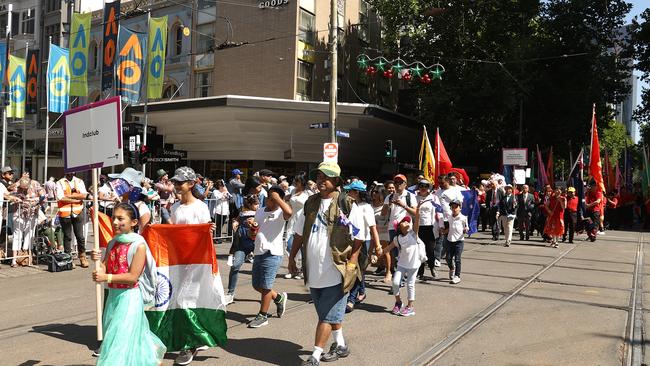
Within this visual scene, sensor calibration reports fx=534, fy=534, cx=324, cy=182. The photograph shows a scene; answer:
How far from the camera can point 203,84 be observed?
1179 inches

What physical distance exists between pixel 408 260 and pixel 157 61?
57.4 ft

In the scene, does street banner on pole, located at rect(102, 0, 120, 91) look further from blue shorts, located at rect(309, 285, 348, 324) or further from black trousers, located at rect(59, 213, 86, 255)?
blue shorts, located at rect(309, 285, 348, 324)

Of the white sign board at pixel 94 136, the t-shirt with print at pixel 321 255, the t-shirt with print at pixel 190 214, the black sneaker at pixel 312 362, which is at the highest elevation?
the white sign board at pixel 94 136

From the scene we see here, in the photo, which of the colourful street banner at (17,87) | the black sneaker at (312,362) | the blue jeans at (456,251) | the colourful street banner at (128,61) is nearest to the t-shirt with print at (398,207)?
the blue jeans at (456,251)

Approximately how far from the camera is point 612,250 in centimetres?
1470

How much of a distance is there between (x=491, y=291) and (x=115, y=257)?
607 centimetres

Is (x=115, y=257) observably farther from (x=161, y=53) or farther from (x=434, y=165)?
(x=161, y=53)

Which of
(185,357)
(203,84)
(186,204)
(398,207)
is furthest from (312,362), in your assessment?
(203,84)

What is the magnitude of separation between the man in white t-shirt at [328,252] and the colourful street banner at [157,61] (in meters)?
18.3

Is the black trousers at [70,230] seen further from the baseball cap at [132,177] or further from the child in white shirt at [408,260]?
the child in white shirt at [408,260]

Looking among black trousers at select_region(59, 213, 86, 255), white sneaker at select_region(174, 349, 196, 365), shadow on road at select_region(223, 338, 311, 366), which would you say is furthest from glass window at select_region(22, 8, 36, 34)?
white sneaker at select_region(174, 349, 196, 365)

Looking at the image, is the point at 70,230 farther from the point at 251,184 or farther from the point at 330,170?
the point at 330,170

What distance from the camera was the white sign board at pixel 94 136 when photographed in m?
5.01

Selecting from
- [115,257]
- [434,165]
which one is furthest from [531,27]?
[115,257]
